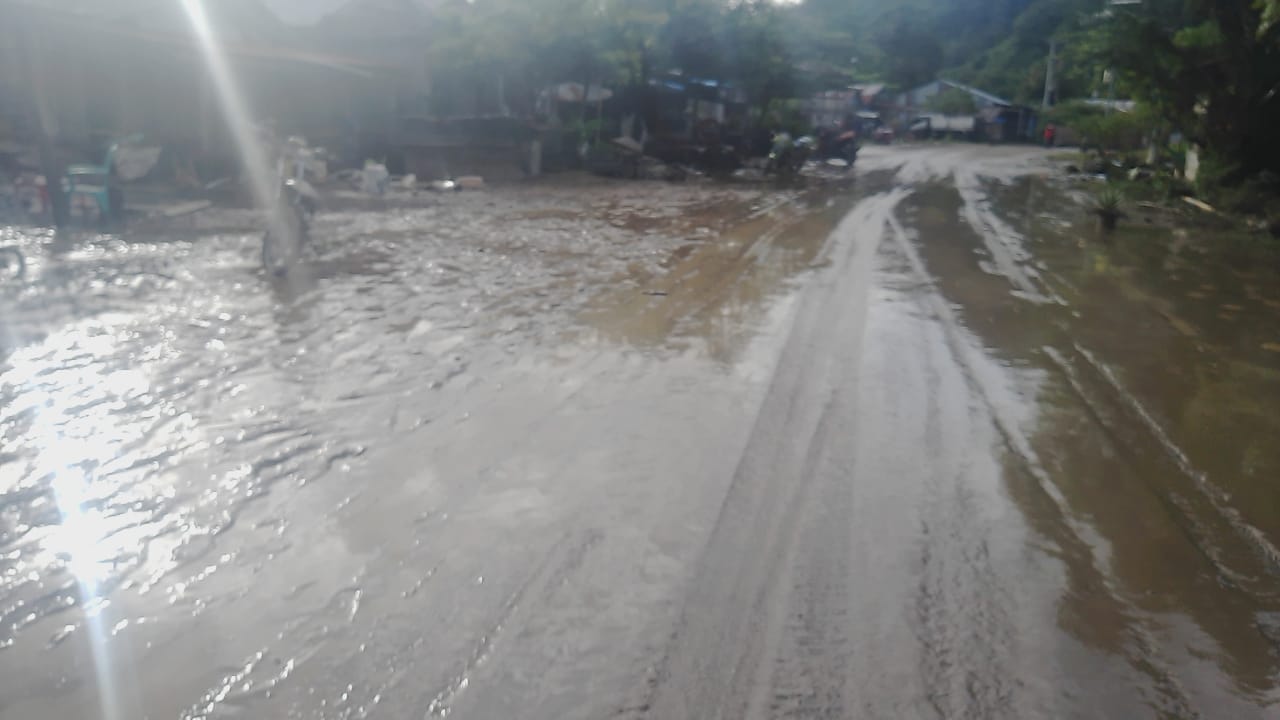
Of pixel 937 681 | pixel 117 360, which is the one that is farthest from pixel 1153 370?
pixel 117 360

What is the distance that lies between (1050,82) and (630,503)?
68076 millimetres

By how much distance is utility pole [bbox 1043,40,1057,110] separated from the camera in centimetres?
6141

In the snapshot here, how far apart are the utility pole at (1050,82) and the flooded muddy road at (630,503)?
58813 mm

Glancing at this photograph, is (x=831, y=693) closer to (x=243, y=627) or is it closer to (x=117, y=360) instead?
(x=243, y=627)

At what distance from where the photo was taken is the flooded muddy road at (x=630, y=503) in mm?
3172

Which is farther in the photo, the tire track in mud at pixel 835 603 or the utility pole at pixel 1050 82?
the utility pole at pixel 1050 82

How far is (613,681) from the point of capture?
313 cm

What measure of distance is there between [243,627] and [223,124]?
2076 cm

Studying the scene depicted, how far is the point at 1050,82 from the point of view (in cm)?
6356

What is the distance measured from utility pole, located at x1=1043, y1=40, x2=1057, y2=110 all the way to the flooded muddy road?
58813 millimetres

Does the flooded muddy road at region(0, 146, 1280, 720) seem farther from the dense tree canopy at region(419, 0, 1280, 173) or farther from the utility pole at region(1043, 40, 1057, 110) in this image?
the utility pole at region(1043, 40, 1057, 110)

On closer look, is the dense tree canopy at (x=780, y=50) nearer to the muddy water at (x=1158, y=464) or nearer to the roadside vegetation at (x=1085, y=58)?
the roadside vegetation at (x=1085, y=58)

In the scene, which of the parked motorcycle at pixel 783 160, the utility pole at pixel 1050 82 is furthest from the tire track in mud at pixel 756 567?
the utility pole at pixel 1050 82

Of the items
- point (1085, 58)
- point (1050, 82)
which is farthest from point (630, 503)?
point (1050, 82)
